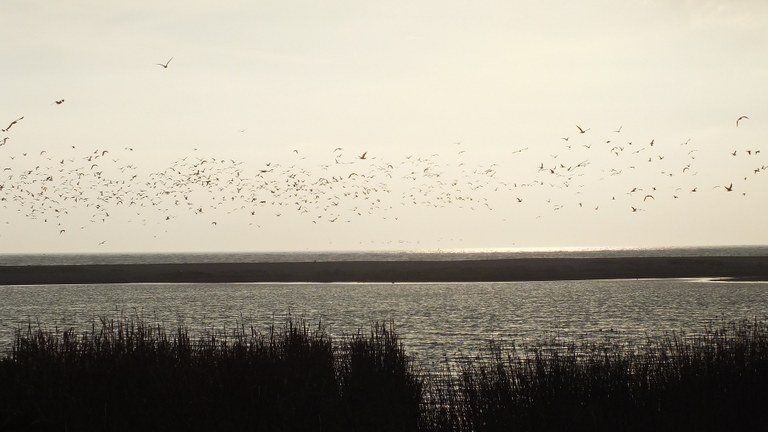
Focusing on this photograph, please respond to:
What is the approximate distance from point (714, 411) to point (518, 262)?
99.2 metres

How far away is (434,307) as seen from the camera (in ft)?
208

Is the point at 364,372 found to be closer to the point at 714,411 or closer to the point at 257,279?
the point at 714,411

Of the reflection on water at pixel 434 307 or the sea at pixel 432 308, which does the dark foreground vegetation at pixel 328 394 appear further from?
the reflection on water at pixel 434 307

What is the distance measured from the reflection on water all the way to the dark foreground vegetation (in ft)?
28.9

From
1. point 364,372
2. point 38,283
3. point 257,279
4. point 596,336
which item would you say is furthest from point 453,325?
point 38,283

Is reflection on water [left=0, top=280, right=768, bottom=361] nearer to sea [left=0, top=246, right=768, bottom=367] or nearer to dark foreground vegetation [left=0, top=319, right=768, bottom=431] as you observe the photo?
sea [left=0, top=246, right=768, bottom=367]

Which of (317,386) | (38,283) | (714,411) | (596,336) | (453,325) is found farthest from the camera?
(38,283)

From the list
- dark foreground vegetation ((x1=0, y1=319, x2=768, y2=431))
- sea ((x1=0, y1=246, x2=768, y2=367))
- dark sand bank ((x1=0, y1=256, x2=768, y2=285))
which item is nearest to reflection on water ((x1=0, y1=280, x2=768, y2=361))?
sea ((x1=0, y1=246, x2=768, y2=367))

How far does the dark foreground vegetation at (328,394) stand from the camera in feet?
54.0

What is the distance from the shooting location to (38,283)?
320 ft

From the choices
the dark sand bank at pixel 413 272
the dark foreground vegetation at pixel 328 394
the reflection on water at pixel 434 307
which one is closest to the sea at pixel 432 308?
the reflection on water at pixel 434 307

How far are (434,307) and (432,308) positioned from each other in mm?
1111

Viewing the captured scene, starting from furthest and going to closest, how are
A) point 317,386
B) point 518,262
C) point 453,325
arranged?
A: point 518,262, point 453,325, point 317,386

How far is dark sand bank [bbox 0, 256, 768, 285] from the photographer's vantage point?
99.1m
